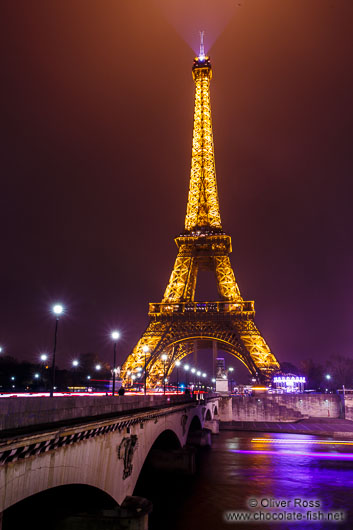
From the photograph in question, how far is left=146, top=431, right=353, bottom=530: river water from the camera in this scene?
24752mm

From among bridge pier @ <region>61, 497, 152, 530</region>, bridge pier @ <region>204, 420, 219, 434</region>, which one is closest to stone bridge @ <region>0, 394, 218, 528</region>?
bridge pier @ <region>61, 497, 152, 530</region>

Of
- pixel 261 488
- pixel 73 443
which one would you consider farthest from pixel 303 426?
pixel 73 443

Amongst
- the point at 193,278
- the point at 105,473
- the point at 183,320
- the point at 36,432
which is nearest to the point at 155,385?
the point at 183,320

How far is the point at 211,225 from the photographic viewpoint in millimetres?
85875

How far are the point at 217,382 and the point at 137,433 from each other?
298 ft

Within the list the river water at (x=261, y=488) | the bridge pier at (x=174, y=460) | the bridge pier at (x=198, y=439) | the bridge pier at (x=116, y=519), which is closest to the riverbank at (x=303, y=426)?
the river water at (x=261, y=488)

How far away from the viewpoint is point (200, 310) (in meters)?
74.4

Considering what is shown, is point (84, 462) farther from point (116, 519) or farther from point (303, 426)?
point (303, 426)

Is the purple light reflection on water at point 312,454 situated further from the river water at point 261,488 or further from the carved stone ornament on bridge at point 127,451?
the carved stone ornament on bridge at point 127,451

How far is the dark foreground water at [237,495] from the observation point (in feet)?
62.1

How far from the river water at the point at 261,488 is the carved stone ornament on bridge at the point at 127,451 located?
26.3 ft

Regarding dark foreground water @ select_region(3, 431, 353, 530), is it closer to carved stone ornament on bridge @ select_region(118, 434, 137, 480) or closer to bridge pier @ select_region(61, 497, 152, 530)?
bridge pier @ select_region(61, 497, 152, 530)

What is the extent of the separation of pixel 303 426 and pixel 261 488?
1618 inches

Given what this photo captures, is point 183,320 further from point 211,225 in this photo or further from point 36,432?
point 36,432
